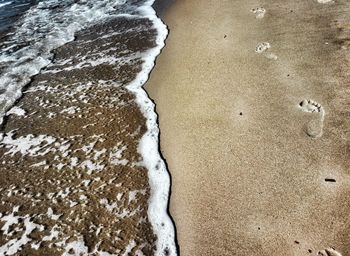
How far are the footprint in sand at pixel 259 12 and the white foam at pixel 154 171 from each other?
214 centimetres

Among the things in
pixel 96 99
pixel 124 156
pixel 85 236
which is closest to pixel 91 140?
pixel 124 156

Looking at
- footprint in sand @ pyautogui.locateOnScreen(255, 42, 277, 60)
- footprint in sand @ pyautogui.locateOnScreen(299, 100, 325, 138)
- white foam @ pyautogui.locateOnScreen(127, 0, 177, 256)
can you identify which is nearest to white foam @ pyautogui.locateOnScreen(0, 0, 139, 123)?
white foam @ pyautogui.locateOnScreen(127, 0, 177, 256)

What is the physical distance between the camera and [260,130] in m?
4.69

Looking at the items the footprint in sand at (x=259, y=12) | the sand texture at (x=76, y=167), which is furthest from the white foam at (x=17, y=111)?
the footprint in sand at (x=259, y=12)

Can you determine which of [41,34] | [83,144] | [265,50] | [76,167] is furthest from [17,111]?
[265,50]

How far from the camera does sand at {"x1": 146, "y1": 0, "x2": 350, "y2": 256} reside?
358 centimetres

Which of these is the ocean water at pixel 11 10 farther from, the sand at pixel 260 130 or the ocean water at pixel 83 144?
the sand at pixel 260 130

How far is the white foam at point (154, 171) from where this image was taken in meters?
3.69

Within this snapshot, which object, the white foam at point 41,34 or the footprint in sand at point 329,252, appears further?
the white foam at point 41,34

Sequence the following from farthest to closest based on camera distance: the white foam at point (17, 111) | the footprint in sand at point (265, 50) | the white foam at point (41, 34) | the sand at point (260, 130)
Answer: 1. the white foam at point (41, 34)
2. the footprint in sand at point (265, 50)
3. the white foam at point (17, 111)
4. the sand at point (260, 130)

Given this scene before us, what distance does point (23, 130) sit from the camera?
555 centimetres

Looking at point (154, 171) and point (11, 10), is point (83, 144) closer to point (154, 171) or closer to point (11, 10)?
point (154, 171)

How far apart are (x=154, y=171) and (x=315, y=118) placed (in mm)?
2034

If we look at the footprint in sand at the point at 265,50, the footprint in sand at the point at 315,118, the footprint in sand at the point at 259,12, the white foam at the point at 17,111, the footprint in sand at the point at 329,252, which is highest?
the footprint in sand at the point at 329,252
